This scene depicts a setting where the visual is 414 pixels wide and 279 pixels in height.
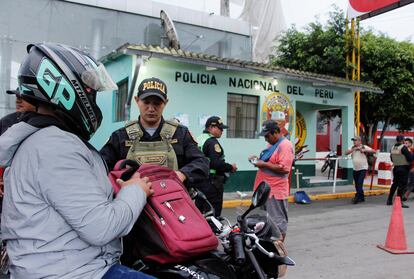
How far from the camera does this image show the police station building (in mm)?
9570

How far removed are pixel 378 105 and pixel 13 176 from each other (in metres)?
16.8

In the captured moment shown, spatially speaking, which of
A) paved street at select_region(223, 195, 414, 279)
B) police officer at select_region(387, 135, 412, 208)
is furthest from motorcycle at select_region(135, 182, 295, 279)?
police officer at select_region(387, 135, 412, 208)

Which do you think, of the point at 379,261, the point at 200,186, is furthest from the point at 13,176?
the point at 379,261

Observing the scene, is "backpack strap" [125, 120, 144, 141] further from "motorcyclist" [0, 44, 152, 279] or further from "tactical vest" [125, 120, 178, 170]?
"motorcyclist" [0, 44, 152, 279]

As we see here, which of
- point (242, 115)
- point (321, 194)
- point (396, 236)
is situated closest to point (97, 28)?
point (242, 115)

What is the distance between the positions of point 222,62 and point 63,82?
28.5ft

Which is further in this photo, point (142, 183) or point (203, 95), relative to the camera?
point (203, 95)

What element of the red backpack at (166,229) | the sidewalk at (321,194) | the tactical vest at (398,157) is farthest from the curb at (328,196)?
the red backpack at (166,229)

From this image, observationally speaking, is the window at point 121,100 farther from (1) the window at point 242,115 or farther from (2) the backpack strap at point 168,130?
(2) the backpack strap at point 168,130

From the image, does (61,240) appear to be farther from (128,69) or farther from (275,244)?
(128,69)

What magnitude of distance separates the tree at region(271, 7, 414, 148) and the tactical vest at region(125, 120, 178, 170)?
12.9m

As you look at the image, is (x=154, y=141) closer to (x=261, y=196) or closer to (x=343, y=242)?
(x=261, y=196)

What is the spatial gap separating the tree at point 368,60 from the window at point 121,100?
7.99 meters

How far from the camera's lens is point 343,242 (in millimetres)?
6098
